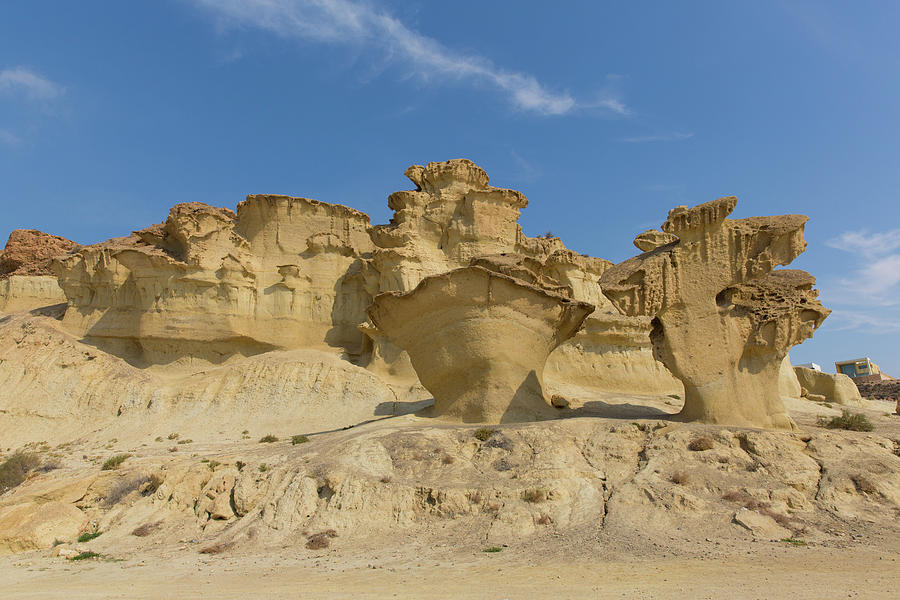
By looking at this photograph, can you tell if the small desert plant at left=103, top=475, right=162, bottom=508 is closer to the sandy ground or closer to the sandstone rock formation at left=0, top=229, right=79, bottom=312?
the sandy ground

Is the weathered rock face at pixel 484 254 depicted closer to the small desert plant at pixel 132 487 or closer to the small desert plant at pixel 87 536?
the small desert plant at pixel 132 487

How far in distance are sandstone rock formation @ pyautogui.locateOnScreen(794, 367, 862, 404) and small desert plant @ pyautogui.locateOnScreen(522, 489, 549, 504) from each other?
87.4ft

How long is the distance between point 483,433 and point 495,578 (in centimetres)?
573

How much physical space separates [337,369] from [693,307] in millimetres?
17798

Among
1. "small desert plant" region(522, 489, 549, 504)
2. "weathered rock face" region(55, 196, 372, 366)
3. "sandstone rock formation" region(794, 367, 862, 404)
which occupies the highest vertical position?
"weathered rock face" region(55, 196, 372, 366)

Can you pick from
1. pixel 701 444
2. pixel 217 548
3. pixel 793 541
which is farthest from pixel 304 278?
pixel 793 541

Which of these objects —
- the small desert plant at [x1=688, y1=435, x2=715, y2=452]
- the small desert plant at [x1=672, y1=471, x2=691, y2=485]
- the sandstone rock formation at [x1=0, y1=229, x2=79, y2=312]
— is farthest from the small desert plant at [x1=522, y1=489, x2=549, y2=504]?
the sandstone rock formation at [x1=0, y1=229, x2=79, y2=312]

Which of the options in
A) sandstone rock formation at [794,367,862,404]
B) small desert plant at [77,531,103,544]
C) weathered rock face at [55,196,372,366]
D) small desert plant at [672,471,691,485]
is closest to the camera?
small desert plant at [672,471,691,485]

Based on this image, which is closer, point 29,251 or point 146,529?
point 146,529

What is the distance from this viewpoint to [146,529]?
1130 centimetres

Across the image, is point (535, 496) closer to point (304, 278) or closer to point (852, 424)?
point (852, 424)

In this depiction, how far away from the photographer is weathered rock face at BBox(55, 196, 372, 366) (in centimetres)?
3012

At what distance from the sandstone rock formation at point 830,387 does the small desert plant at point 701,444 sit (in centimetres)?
2373

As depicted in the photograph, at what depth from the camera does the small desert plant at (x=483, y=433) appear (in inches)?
508
